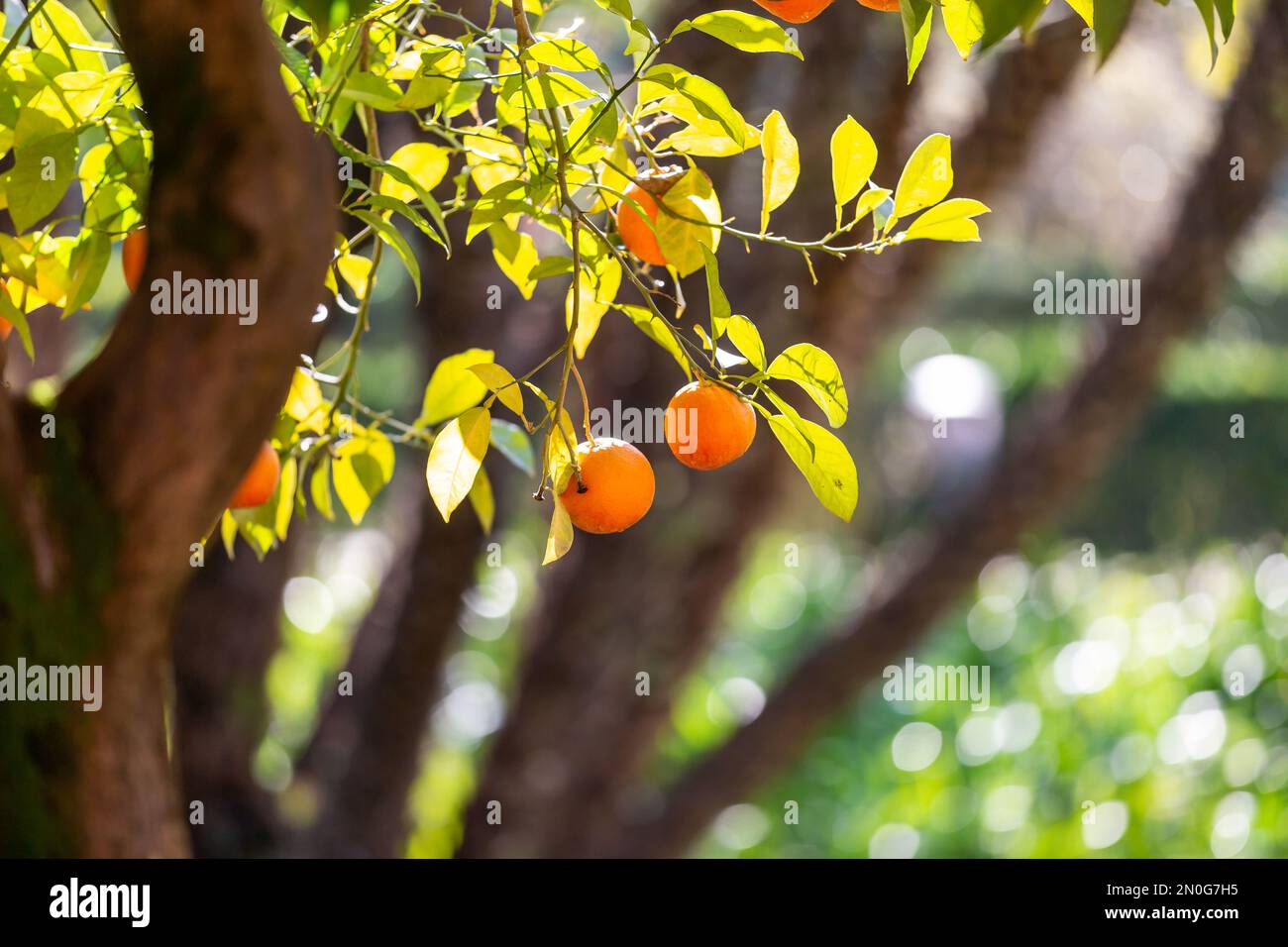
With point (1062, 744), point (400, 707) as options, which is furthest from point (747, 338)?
point (1062, 744)

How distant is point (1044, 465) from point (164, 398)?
129cm

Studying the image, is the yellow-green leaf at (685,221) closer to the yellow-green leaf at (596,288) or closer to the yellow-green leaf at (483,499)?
the yellow-green leaf at (596,288)

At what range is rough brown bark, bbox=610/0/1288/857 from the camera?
1399mm

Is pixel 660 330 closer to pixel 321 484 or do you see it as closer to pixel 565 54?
pixel 565 54

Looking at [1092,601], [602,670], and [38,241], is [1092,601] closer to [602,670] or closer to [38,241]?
[602,670]

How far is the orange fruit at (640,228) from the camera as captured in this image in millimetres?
430

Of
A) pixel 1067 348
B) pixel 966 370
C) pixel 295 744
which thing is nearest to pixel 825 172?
pixel 295 744

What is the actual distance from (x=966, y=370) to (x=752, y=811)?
348 cm

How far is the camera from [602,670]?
149 cm

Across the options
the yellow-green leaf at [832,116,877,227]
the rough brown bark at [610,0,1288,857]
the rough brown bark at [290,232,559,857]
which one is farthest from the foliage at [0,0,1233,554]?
the rough brown bark at [610,0,1288,857]

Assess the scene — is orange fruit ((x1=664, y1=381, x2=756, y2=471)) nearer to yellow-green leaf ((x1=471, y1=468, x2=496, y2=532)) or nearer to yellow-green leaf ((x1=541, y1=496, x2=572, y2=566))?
yellow-green leaf ((x1=541, y1=496, x2=572, y2=566))
